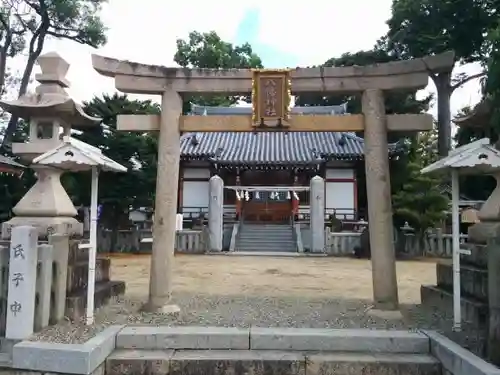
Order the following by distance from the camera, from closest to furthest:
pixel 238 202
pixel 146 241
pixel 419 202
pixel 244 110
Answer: pixel 419 202 < pixel 146 241 < pixel 238 202 < pixel 244 110

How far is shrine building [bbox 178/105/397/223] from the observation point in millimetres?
22609

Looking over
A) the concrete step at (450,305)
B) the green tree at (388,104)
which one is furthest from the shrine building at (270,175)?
the concrete step at (450,305)

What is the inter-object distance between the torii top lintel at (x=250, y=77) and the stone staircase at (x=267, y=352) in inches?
139

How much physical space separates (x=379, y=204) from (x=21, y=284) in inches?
187

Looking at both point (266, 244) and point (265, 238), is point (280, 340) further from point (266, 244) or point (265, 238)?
point (265, 238)

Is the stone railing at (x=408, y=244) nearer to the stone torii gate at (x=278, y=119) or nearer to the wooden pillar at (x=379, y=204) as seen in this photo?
the wooden pillar at (x=379, y=204)

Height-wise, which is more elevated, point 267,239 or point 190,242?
point 267,239

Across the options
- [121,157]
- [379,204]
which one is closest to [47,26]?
[121,157]

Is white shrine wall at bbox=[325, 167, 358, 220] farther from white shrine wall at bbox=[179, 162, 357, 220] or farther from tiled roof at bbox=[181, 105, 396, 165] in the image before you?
tiled roof at bbox=[181, 105, 396, 165]

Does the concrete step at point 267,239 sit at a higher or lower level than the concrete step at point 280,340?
higher

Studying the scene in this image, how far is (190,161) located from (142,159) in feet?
17.1

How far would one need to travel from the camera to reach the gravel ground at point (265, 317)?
502 centimetres

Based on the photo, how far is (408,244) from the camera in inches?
742

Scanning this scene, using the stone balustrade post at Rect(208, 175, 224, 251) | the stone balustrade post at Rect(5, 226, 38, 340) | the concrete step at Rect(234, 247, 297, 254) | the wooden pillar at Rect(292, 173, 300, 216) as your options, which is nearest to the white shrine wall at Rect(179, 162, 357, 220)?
the wooden pillar at Rect(292, 173, 300, 216)
